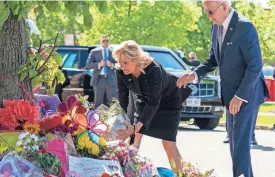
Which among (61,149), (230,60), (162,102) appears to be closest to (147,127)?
(162,102)

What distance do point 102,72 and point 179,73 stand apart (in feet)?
5.22

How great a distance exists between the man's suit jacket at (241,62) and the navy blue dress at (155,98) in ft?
1.93

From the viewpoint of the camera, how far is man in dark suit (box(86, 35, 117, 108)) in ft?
50.7

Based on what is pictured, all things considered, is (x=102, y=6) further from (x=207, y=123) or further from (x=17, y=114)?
(x=207, y=123)

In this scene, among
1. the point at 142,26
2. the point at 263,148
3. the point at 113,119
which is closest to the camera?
the point at 113,119

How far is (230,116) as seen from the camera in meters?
6.52

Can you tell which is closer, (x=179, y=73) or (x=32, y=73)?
(x=32, y=73)

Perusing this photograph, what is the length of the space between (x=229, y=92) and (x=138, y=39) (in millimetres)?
31103

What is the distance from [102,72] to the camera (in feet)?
51.1

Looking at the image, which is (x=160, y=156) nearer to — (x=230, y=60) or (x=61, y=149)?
(x=230, y=60)

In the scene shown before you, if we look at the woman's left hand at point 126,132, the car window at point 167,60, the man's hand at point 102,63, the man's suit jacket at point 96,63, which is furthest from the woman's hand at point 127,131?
the car window at point 167,60

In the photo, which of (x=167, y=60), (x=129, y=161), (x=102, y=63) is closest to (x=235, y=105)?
(x=129, y=161)

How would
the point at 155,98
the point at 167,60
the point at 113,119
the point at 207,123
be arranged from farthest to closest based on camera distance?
→ the point at 207,123, the point at 167,60, the point at 155,98, the point at 113,119

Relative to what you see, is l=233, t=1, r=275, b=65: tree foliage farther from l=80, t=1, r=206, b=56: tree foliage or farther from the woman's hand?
the woman's hand
